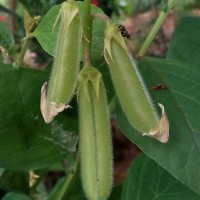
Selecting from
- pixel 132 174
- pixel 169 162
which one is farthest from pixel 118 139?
pixel 169 162

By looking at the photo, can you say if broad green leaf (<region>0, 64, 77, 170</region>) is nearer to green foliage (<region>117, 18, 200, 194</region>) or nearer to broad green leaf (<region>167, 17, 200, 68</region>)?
green foliage (<region>117, 18, 200, 194</region>)

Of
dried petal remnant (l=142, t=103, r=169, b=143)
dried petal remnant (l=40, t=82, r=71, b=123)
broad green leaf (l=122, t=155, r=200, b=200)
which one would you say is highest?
dried petal remnant (l=40, t=82, r=71, b=123)

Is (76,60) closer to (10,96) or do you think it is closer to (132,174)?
(10,96)

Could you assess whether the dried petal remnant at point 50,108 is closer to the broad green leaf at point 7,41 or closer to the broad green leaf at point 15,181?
the broad green leaf at point 7,41

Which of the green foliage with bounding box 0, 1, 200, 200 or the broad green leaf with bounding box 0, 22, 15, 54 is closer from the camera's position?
the green foliage with bounding box 0, 1, 200, 200

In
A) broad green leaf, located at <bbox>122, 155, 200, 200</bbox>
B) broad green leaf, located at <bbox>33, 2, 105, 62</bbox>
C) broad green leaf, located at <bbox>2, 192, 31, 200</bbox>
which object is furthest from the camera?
broad green leaf, located at <bbox>2, 192, 31, 200</bbox>

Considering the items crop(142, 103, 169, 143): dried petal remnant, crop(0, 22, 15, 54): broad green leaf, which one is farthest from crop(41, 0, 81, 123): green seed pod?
crop(0, 22, 15, 54): broad green leaf

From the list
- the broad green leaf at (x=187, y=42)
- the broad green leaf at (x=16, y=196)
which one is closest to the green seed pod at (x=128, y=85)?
the broad green leaf at (x=187, y=42)
